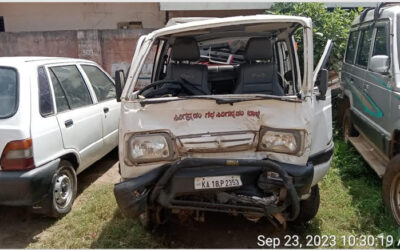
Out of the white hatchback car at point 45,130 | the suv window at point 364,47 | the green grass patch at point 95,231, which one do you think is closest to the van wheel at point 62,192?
the white hatchback car at point 45,130

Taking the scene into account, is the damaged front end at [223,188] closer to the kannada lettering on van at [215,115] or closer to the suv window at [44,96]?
the kannada lettering on van at [215,115]

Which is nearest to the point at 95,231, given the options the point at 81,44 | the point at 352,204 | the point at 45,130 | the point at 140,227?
the point at 140,227

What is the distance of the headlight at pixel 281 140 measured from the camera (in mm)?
2732

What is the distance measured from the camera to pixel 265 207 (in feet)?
8.54

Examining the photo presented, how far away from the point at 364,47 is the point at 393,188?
243 centimetres

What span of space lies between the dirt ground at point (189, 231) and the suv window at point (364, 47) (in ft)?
9.11

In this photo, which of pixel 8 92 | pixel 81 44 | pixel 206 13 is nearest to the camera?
pixel 8 92

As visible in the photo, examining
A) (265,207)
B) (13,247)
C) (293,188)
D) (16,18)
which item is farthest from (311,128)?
(16,18)

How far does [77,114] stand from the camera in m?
4.07

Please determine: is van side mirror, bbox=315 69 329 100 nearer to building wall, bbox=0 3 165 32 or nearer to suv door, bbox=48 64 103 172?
suv door, bbox=48 64 103 172

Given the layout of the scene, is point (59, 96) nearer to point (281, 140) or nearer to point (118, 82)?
point (118, 82)

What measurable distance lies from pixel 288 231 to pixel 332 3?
320 inches

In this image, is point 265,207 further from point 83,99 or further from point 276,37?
point 83,99

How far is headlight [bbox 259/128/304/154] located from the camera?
2732mm
